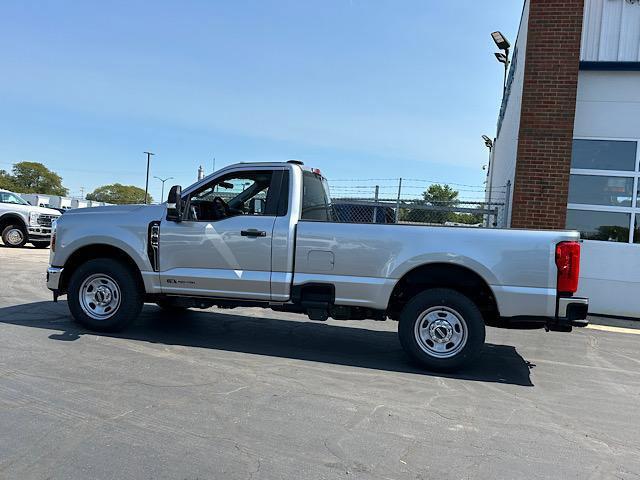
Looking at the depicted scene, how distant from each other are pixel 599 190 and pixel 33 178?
122758 mm

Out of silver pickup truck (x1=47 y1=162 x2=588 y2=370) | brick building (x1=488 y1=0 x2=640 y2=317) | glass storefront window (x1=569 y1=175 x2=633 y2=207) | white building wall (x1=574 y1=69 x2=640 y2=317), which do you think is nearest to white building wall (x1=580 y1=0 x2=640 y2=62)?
brick building (x1=488 y1=0 x2=640 y2=317)

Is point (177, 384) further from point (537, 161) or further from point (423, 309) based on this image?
point (537, 161)

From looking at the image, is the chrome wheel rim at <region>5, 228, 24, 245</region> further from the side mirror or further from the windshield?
the side mirror

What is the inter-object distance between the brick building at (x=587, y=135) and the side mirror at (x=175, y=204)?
21.9ft

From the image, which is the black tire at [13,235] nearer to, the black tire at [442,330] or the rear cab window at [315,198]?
the rear cab window at [315,198]

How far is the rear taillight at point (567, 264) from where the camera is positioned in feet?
17.6

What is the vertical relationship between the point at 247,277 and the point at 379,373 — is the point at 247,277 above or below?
above

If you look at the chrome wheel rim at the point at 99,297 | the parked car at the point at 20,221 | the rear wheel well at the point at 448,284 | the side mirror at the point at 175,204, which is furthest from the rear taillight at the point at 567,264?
the parked car at the point at 20,221

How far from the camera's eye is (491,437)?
13.1 ft

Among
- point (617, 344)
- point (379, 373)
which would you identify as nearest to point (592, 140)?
point (617, 344)

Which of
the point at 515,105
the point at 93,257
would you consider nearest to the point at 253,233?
the point at 93,257

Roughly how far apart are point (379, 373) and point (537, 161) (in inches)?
256

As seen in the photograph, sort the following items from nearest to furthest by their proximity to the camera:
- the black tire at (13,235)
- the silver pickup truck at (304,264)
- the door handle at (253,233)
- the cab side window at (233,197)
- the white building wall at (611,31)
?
1. the silver pickup truck at (304,264)
2. the door handle at (253,233)
3. the cab side window at (233,197)
4. the white building wall at (611,31)
5. the black tire at (13,235)

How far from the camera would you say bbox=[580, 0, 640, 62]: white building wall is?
1017cm
